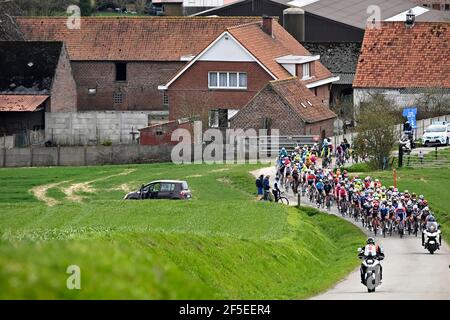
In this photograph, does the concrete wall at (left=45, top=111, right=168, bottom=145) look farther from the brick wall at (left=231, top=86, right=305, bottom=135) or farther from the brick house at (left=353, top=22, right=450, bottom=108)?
the brick house at (left=353, top=22, right=450, bottom=108)

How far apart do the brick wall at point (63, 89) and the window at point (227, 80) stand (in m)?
10.0

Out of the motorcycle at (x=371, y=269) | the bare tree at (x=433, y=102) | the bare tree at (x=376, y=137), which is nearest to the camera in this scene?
the motorcycle at (x=371, y=269)

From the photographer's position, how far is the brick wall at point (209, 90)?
80000mm

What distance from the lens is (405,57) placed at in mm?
81438

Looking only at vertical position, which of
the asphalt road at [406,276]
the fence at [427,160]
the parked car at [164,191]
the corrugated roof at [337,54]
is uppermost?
the corrugated roof at [337,54]

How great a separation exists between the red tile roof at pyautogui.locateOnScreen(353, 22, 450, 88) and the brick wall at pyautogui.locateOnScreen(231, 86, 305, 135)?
10.1 meters

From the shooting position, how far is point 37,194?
57.2 meters

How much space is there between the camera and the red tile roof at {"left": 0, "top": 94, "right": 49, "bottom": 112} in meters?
80.2

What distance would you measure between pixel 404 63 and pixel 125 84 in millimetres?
20006

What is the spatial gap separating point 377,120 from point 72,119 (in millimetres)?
26424

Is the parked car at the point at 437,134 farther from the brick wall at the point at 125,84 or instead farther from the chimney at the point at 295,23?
the chimney at the point at 295,23

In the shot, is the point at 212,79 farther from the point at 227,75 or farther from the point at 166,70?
the point at 166,70

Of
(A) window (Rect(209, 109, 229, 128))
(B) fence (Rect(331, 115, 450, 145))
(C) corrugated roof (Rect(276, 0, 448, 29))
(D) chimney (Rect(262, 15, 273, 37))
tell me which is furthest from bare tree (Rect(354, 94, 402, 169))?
(C) corrugated roof (Rect(276, 0, 448, 29))

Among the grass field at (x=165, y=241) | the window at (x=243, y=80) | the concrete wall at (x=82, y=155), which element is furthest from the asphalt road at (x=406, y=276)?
the window at (x=243, y=80)
